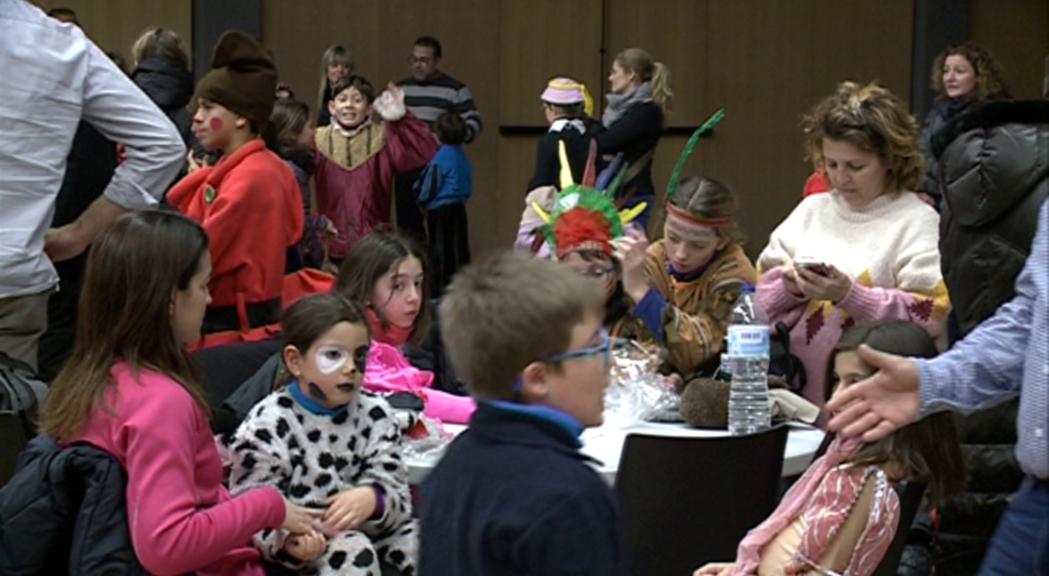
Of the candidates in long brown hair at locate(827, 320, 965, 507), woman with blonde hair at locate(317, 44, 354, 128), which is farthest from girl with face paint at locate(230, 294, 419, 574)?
woman with blonde hair at locate(317, 44, 354, 128)

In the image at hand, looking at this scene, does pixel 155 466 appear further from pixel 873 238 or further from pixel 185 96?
pixel 185 96

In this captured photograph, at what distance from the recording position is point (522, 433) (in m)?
2.29

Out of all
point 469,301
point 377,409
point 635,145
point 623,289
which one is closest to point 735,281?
point 623,289

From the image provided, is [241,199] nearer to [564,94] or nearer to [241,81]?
[241,81]

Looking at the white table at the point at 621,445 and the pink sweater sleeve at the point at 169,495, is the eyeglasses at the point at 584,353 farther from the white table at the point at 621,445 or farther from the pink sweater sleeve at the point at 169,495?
the white table at the point at 621,445

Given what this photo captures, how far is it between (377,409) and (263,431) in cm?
28

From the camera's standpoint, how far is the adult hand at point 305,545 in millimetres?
3340

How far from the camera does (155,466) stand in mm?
2961

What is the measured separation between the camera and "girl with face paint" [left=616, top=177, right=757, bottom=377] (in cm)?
447

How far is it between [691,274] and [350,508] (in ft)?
5.22

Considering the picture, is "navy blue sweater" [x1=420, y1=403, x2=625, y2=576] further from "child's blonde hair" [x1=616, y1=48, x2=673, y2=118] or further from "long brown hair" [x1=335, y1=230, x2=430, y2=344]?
"child's blonde hair" [x1=616, y1=48, x2=673, y2=118]

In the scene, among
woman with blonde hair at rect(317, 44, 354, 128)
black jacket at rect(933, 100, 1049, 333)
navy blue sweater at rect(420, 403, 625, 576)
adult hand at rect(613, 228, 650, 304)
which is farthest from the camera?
woman with blonde hair at rect(317, 44, 354, 128)

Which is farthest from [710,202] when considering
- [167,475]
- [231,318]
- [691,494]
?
[167,475]

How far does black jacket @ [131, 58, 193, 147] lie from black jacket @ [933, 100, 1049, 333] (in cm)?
407
